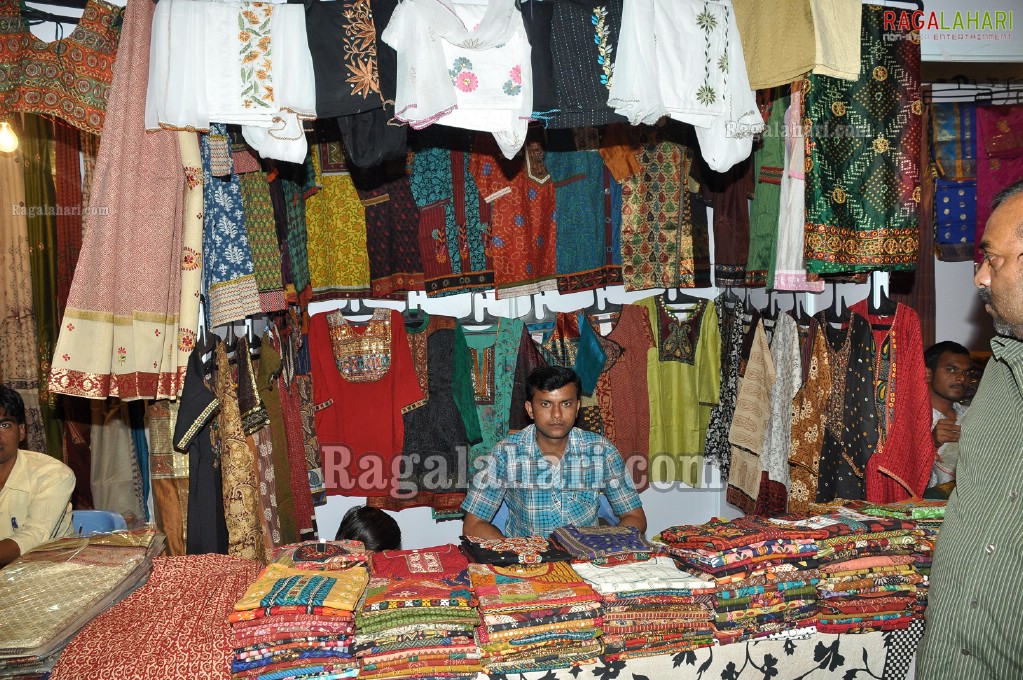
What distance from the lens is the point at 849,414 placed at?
3.92 meters

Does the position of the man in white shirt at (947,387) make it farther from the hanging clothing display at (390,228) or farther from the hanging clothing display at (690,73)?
the hanging clothing display at (390,228)

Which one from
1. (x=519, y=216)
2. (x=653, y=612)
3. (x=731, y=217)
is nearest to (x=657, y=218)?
(x=731, y=217)

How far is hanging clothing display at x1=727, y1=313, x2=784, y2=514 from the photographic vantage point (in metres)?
4.84

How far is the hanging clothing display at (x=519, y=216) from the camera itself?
500cm

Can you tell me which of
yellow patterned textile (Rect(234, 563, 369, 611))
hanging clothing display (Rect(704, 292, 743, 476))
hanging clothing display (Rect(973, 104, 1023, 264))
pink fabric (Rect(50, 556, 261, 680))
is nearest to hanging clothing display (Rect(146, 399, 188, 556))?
pink fabric (Rect(50, 556, 261, 680))

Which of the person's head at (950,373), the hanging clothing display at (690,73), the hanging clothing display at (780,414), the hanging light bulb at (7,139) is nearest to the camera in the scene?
the hanging clothing display at (690,73)

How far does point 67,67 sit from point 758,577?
3.07 m

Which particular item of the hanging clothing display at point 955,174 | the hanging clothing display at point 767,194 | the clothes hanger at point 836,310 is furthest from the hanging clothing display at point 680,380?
the hanging clothing display at point 955,174

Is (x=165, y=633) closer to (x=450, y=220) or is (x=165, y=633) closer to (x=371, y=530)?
(x=371, y=530)

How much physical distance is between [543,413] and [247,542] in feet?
4.85

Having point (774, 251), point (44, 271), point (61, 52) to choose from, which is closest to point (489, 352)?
point (774, 251)

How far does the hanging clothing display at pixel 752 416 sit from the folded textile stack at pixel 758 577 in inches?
94.9

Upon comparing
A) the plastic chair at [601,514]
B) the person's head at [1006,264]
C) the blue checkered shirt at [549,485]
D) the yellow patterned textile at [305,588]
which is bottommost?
the plastic chair at [601,514]

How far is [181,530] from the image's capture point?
347 cm
